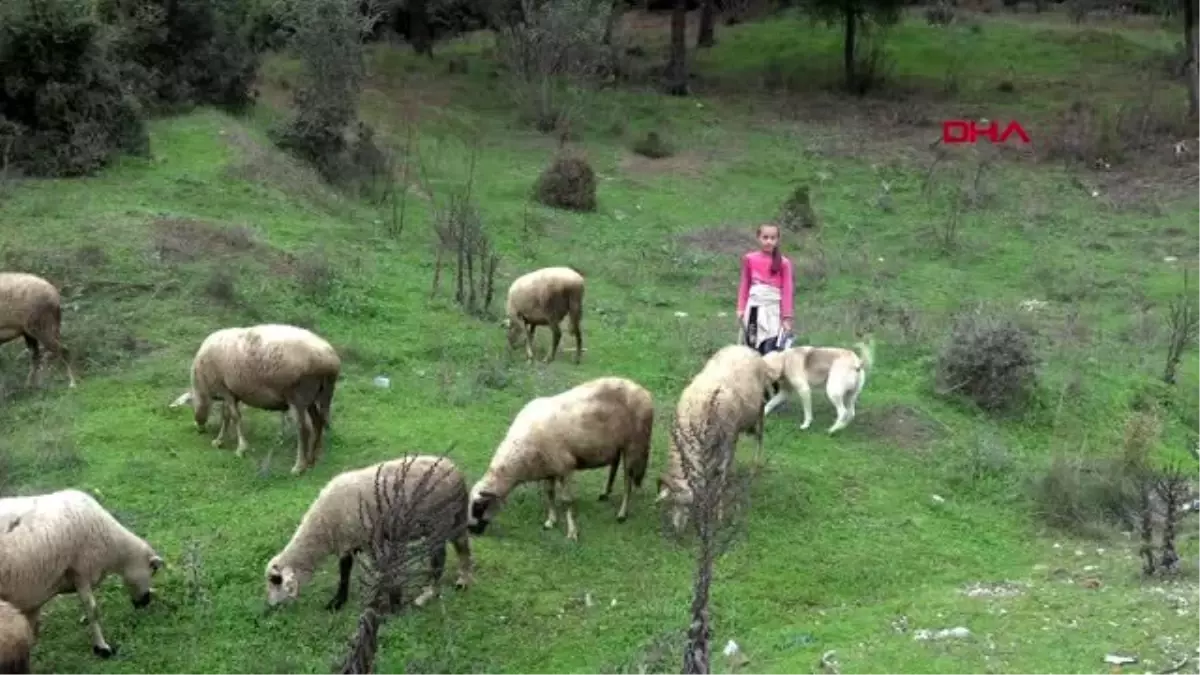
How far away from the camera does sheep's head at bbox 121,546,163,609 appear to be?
9.16m

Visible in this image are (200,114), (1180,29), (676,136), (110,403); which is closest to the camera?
(110,403)

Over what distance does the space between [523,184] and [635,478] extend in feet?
50.6

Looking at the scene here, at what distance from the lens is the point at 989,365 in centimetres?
1459

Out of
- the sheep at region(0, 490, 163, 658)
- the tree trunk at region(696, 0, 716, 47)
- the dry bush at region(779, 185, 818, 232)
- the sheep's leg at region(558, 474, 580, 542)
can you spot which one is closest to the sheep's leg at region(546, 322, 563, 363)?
the sheep's leg at region(558, 474, 580, 542)

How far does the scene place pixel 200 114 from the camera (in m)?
24.9

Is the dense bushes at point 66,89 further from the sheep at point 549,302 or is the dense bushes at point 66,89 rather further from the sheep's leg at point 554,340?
the sheep's leg at point 554,340

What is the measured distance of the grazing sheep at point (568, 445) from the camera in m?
10.5

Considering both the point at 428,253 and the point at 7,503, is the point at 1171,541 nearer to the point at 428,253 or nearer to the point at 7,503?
the point at 7,503

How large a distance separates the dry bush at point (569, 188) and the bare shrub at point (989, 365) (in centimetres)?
1054

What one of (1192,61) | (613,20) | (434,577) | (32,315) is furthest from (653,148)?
(434,577)

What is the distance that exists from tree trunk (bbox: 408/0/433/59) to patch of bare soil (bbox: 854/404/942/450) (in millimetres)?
28001

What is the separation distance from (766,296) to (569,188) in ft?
38.3

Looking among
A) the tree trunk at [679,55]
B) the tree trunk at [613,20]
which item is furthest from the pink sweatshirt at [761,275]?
the tree trunk at [613,20]

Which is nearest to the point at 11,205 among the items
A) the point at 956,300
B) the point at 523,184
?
the point at 523,184
